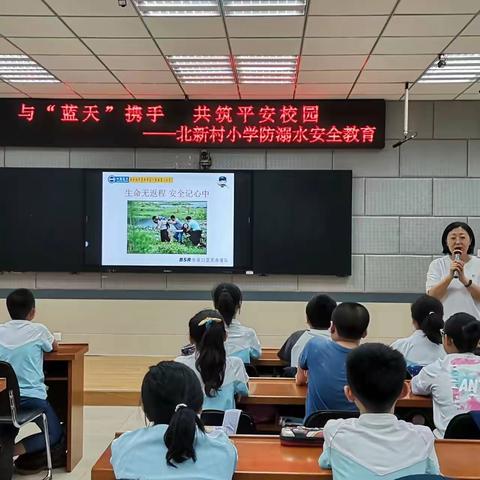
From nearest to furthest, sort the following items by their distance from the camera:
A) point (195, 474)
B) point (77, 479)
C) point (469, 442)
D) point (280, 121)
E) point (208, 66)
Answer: point (195, 474) → point (469, 442) → point (77, 479) → point (208, 66) → point (280, 121)

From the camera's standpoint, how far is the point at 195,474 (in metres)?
1.38

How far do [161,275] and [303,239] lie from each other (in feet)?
5.01

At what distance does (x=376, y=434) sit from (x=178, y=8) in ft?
9.99

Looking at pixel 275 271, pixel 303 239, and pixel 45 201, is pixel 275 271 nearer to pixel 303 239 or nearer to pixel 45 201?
pixel 303 239

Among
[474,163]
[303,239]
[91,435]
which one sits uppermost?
[474,163]

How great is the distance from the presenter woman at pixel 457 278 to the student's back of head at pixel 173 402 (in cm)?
264

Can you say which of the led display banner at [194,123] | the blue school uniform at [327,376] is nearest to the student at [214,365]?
the blue school uniform at [327,376]

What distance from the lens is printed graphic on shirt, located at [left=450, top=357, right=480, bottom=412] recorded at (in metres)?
2.20

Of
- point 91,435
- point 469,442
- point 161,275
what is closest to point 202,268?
point 161,275

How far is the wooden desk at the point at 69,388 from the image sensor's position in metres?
3.36

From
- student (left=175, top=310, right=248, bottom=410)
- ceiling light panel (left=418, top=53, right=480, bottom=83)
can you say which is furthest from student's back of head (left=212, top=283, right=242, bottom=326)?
ceiling light panel (left=418, top=53, right=480, bottom=83)

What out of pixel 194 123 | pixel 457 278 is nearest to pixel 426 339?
pixel 457 278

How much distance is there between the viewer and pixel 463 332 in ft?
7.61

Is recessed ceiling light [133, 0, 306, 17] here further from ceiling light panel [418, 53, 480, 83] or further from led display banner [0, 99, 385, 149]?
led display banner [0, 99, 385, 149]
